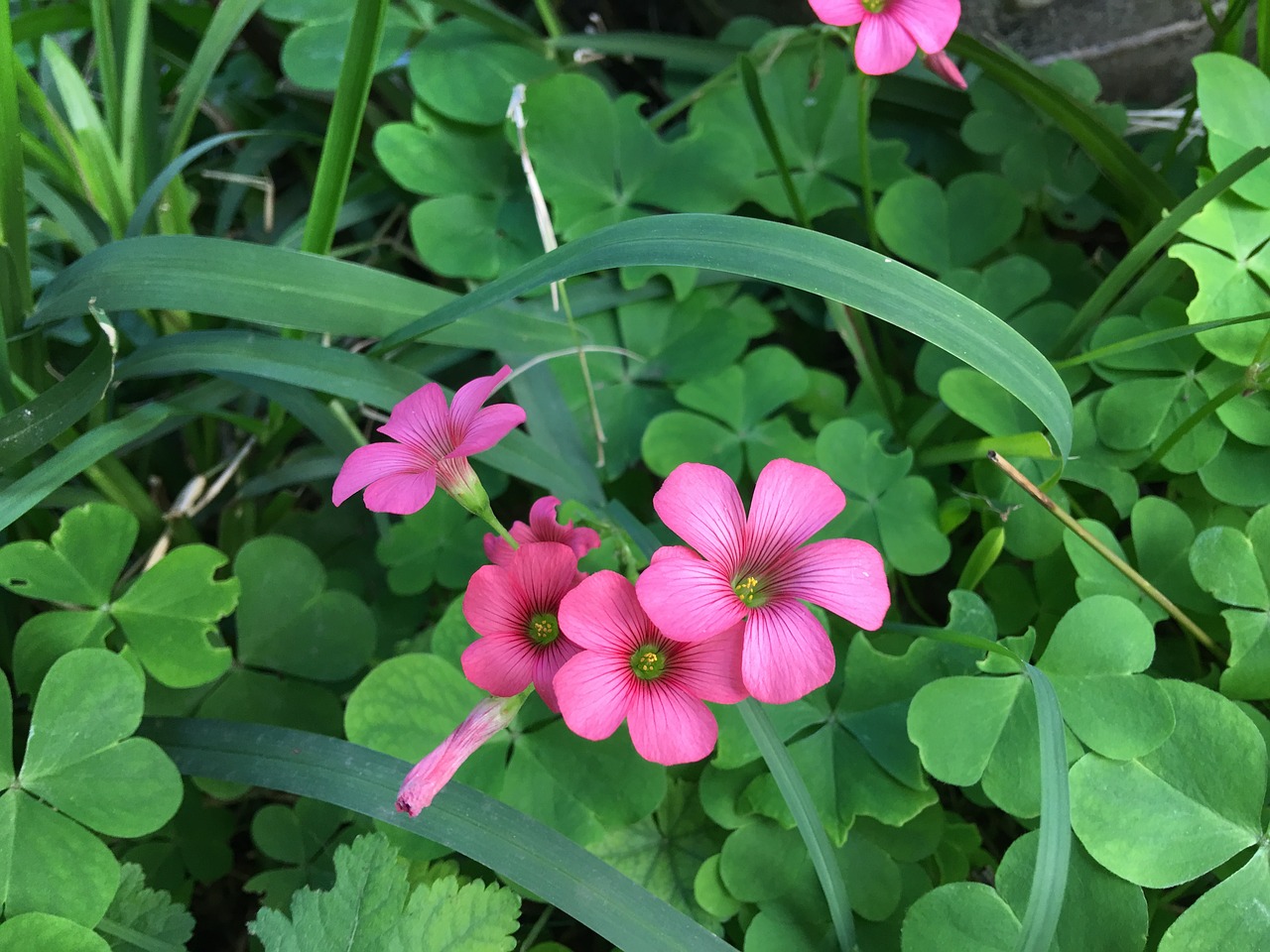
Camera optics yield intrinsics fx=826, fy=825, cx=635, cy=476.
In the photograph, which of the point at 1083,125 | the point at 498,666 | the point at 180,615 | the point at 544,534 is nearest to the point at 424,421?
the point at 544,534

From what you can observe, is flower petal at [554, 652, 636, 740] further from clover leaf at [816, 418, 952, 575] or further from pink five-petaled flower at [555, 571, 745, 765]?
Answer: clover leaf at [816, 418, 952, 575]

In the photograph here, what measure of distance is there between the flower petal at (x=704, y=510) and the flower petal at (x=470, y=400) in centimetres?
23

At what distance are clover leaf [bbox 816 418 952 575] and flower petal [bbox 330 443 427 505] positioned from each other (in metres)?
0.65

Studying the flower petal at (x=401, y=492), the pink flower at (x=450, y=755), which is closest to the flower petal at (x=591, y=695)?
the pink flower at (x=450, y=755)

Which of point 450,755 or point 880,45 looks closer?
point 450,755

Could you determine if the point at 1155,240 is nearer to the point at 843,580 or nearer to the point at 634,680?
the point at 843,580

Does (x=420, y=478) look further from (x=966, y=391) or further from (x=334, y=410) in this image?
(x=966, y=391)

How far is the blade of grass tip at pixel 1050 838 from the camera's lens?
84 cm

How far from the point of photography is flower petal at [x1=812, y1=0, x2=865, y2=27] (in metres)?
1.02

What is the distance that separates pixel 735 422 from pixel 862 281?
22.1 inches

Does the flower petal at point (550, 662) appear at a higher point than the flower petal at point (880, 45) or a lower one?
lower

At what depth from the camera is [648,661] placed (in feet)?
2.82

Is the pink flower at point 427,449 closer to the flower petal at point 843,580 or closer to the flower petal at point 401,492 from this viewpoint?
the flower petal at point 401,492

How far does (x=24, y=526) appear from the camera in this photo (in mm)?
1323
